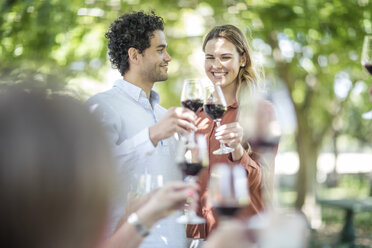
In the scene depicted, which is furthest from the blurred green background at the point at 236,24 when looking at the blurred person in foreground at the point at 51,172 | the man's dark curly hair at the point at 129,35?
the blurred person in foreground at the point at 51,172

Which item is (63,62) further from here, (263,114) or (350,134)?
(350,134)

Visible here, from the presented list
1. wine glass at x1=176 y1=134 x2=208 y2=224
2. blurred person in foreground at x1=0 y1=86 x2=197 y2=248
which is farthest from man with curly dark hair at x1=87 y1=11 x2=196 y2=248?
blurred person in foreground at x1=0 y1=86 x2=197 y2=248

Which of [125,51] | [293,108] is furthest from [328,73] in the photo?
[125,51]

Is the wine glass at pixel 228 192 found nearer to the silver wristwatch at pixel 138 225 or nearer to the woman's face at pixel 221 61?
the silver wristwatch at pixel 138 225

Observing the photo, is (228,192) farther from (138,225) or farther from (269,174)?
(269,174)

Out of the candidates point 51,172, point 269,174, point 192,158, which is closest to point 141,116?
point 269,174

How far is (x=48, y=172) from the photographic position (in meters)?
1.01

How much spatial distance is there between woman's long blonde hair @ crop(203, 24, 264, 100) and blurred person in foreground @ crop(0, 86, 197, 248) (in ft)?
7.33

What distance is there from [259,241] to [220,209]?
35cm

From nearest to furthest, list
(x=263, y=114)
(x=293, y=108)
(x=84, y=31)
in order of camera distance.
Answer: (x=263, y=114) → (x=84, y=31) → (x=293, y=108)

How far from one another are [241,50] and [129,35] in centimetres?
85

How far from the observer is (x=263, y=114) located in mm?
2197

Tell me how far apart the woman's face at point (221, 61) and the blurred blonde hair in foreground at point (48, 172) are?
2.16 meters

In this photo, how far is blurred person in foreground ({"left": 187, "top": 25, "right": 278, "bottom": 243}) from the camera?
283 cm
